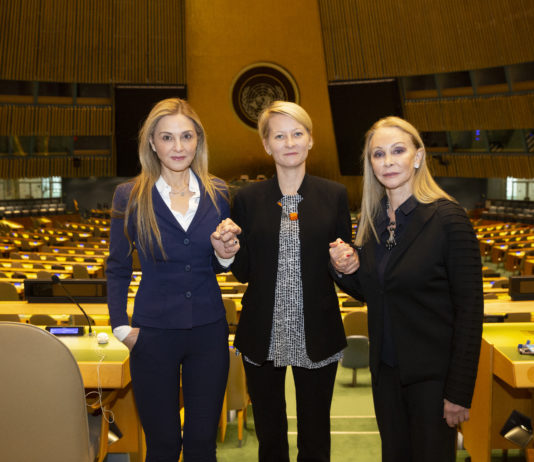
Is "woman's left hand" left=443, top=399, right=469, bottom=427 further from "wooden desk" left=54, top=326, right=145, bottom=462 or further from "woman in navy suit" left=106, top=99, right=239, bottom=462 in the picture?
"wooden desk" left=54, top=326, right=145, bottom=462

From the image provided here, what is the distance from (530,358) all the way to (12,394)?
2304 millimetres

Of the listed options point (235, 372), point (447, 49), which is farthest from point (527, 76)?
point (235, 372)

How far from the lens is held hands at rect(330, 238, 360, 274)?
2.32 m

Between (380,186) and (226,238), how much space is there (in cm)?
74

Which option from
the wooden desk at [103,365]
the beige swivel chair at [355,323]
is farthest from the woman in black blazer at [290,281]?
the beige swivel chair at [355,323]

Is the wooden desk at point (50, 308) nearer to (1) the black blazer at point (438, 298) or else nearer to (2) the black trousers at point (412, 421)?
(2) the black trousers at point (412, 421)

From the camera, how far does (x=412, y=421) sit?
2264 mm

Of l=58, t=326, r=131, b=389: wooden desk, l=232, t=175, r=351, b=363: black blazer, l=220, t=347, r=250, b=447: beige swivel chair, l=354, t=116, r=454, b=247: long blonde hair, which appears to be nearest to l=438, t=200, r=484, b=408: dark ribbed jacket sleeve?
l=354, t=116, r=454, b=247: long blonde hair

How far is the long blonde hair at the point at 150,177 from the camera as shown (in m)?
2.37

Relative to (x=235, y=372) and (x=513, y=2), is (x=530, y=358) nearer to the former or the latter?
(x=235, y=372)

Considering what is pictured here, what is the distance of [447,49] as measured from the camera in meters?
18.1

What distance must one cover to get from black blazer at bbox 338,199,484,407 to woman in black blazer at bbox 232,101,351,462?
1.12 feet

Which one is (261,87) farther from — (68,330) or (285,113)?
(285,113)

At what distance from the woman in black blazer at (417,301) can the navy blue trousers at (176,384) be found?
2.08 ft
